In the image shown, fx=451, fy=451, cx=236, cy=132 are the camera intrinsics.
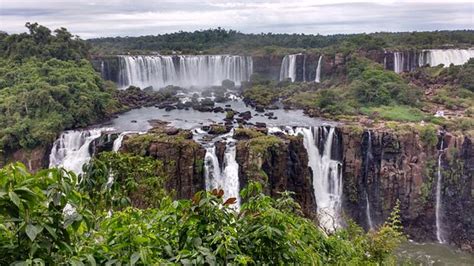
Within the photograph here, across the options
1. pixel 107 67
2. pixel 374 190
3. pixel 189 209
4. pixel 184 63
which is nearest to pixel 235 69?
pixel 184 63

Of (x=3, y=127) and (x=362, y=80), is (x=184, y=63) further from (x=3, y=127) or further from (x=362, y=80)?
(x=3, y=127)

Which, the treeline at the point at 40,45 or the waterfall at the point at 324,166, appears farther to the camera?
the treeline at the point at 40,45

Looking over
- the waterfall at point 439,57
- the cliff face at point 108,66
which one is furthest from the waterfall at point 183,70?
the waterfall at point 439,57

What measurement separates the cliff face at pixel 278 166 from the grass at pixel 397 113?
783 cm

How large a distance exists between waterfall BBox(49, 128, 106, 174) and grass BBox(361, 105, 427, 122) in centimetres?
1686

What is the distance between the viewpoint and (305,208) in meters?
21.9

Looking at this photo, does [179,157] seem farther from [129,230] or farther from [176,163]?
[129,230]

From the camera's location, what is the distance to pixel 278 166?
71.6ft

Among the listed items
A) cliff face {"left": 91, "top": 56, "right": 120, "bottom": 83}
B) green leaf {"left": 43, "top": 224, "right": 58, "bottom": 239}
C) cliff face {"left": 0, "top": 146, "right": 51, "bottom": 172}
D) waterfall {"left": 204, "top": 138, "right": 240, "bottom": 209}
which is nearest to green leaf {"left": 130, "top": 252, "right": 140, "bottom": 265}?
green leaf {"left": 43, "top": 224, "right": 58, "bottom": 239}

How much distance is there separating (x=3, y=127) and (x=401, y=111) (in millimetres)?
23796

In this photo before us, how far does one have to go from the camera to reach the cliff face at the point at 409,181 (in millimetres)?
23688

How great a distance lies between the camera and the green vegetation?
8.18 feet

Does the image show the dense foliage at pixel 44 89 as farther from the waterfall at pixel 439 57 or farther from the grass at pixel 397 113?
the waterfall at pixel 439 57

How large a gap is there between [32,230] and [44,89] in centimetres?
2708
